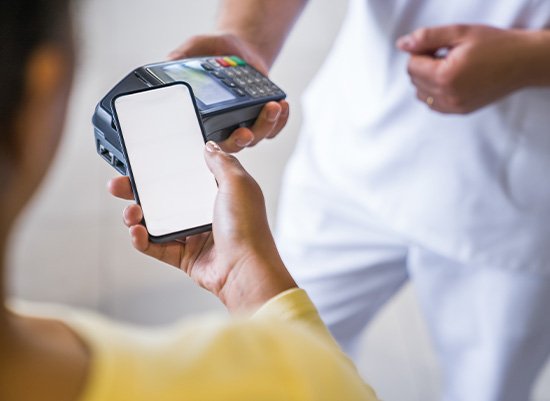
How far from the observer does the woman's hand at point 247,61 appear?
61cm

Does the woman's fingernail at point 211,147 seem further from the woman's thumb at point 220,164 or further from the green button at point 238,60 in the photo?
the green button at point 238,60

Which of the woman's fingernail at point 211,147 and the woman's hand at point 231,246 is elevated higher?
the woman's fingernail at point 211,147

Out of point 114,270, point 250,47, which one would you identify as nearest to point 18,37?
point 250,47

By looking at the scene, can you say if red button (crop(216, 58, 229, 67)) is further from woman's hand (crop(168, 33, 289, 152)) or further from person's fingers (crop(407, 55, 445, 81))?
person's fingers (crop(407, 55, 445, 81))

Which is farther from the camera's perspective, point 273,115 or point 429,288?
point 429,288

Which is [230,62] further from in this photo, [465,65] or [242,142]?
[465,65]

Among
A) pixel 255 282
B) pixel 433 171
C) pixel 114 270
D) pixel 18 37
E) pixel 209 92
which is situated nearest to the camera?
pixel 18 37

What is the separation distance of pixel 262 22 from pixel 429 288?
332 mm

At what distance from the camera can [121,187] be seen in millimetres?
543

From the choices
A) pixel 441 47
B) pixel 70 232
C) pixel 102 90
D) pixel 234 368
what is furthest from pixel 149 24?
pixel 234 368

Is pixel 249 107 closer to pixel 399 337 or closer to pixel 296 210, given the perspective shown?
pixel 296 210

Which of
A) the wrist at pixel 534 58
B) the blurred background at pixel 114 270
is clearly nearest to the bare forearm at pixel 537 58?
the wrist at pixel 534 58

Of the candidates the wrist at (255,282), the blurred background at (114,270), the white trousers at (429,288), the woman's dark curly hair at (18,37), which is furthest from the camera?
the blurred background at (114,270)

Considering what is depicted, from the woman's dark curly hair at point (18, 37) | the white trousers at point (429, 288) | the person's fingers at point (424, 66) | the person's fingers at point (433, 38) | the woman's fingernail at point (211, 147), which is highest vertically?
the woman's dark curly hair at point (18, 37)
